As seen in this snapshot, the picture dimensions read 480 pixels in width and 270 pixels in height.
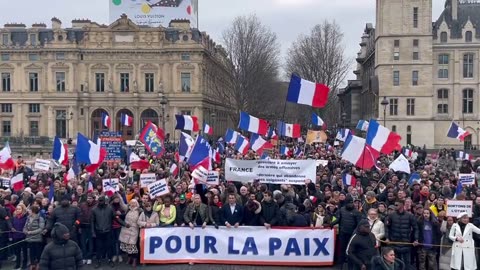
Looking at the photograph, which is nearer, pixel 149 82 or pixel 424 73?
pixel 424 73

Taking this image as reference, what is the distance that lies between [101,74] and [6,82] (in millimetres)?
11632

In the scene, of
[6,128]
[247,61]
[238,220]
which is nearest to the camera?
[238,220]

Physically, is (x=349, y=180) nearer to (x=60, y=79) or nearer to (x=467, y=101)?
(x=467, y=101)

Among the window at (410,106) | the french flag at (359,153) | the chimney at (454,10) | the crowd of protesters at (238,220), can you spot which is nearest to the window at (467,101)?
the window at (410,106)

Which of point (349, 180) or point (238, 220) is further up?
point (349, 180)

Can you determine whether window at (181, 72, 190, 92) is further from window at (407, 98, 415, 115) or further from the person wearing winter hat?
the person wearing winter hat

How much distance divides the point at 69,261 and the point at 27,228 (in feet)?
14.5

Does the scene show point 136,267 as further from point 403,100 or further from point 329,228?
point 403,100

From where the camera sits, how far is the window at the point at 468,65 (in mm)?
62875

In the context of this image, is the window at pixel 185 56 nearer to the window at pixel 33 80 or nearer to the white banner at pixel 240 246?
the window at pixel 33 80

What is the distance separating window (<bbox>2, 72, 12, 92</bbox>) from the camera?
237 feet

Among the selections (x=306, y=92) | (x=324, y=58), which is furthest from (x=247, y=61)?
(x=306, y=92)

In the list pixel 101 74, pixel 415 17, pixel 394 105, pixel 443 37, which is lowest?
pixel 394 105

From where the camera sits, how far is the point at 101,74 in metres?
71.4
